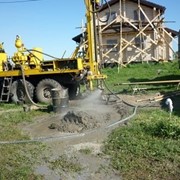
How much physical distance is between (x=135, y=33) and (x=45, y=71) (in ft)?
62.2

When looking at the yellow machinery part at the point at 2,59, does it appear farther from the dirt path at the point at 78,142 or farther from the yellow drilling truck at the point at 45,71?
the dirt path at the point at 78,142

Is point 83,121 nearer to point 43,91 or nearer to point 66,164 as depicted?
point 66,164

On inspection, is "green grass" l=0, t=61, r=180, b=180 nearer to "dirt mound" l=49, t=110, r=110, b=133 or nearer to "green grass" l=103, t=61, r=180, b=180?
"green grass" l=103, t=61, r=180, b=180

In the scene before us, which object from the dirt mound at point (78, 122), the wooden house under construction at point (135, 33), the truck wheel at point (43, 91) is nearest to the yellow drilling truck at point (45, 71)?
the truck wheel at point (43, 91)

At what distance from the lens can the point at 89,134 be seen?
8.80 metres

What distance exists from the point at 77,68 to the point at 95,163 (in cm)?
713

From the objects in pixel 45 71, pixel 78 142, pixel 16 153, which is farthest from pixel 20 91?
pixel 16 153

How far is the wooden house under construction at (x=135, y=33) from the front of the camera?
30.9 metres

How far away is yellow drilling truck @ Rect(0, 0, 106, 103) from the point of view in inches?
544

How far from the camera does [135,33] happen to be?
3159 cm

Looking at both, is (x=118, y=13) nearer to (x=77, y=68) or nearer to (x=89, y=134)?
(x=77, y=68)

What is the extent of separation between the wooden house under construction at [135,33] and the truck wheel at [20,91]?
1655 centimetres

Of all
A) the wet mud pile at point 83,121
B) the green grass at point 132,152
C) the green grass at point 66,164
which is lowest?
the green grass at point 66,164

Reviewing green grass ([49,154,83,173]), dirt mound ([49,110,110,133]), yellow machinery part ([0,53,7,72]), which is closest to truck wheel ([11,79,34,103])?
yellow machinery part ([0,53,7,72])
